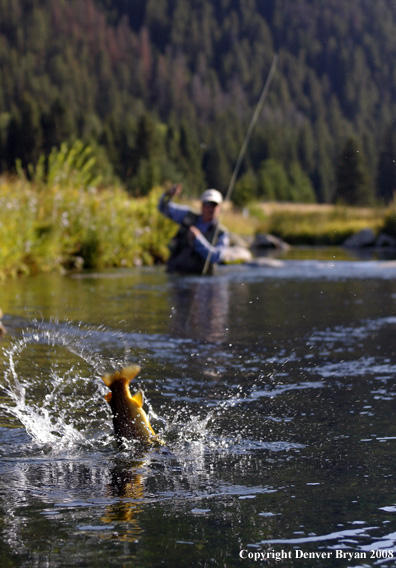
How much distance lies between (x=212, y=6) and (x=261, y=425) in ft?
524

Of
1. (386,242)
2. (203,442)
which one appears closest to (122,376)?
(203,442)

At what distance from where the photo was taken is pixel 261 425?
548 centimetres

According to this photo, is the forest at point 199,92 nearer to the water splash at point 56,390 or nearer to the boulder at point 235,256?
the boulder at point 235,256

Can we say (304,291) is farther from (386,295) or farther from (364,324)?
(364,324)

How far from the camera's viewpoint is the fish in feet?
15.5

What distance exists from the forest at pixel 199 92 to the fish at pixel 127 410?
57.7 ft

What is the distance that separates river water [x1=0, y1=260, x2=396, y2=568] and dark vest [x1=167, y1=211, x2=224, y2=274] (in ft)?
16.4

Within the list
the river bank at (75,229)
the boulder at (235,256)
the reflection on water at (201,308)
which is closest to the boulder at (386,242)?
the boulder at (235,256)

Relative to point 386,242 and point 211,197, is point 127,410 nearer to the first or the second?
point 211,197

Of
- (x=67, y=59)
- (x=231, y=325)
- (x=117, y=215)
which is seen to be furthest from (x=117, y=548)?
(x=67, y=59)

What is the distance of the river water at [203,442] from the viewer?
3.54 m

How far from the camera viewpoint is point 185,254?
53.7 feet

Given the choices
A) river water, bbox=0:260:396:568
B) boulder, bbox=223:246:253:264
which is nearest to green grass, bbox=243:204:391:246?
boulder, bbox=223:246:253:264

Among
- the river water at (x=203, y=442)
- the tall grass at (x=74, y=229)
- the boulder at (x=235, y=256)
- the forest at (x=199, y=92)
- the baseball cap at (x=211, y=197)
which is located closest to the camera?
the river water at (x=203, y=442)
